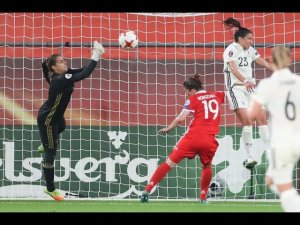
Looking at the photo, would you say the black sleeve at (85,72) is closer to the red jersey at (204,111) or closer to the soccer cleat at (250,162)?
the red jersey at (204,111)

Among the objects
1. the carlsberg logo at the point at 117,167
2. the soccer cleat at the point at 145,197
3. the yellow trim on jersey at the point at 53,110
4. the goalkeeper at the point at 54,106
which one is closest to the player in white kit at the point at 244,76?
the carlsberg logo at the point at 117,167

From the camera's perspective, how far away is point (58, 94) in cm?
1094

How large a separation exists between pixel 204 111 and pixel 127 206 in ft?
5.26

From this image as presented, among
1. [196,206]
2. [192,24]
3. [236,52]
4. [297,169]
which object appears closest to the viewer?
[196,206]

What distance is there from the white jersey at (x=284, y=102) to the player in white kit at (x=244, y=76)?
4.39m

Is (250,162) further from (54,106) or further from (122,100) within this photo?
(54,106)

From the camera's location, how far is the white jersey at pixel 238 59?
1136 centimetres

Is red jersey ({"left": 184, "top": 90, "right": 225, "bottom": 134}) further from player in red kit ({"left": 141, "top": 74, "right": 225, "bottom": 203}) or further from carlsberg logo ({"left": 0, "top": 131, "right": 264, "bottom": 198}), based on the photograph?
carlsberg logo ({"left": 0, "top": 131, "right": 264, "bottom": 198})

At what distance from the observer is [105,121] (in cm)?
1286

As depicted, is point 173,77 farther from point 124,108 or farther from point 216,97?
point 216,97

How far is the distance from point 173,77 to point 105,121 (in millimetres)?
1344

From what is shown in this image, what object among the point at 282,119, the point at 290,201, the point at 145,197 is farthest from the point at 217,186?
the point at 290,201

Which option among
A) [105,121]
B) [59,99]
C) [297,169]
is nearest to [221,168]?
[297,169]

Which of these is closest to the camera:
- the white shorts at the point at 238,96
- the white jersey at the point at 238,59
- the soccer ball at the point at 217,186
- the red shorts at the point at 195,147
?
the red shorts at the point at 195,147
